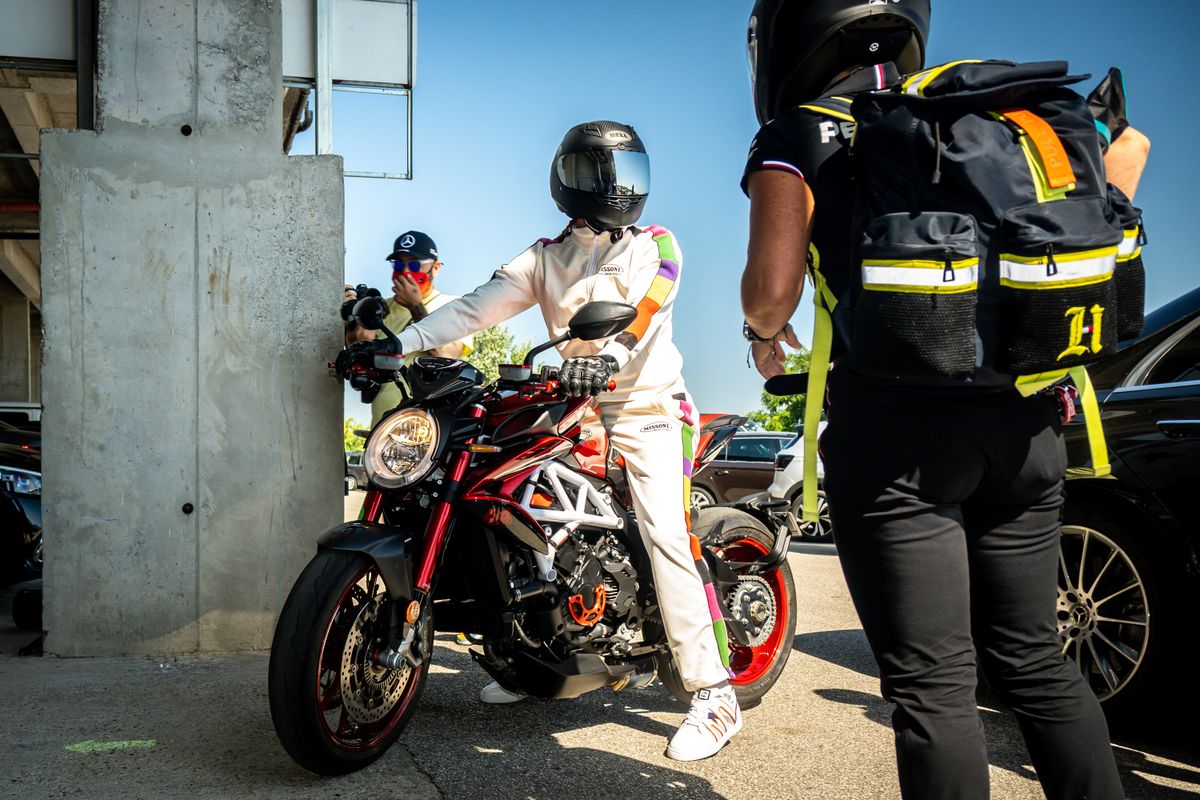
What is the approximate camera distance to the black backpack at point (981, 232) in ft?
6.09

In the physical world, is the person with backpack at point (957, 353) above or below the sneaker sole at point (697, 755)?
above

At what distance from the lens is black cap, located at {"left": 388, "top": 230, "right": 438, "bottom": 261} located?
5.92 metres

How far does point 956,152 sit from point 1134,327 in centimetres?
56

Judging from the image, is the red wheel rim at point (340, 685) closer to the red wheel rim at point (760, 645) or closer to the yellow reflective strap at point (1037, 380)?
the red wheel rim at point (760, 645)

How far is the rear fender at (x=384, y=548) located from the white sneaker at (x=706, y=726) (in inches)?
42.4

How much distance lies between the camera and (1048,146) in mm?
1922

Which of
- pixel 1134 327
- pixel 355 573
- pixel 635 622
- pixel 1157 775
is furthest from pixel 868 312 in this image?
pixel 1157 775

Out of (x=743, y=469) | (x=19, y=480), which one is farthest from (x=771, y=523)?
(x=743, y=469)

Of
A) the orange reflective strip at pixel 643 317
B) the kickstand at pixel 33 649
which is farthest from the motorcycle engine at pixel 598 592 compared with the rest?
the kickstand at pixel 33 649

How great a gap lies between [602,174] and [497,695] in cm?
204

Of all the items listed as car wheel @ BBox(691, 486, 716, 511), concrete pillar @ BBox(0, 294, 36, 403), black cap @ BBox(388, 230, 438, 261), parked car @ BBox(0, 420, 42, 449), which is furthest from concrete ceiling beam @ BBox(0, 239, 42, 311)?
black cap @ BBox(388, 230, 438, 261)

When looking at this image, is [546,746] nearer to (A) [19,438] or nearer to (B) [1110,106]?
(B) [1110,106]

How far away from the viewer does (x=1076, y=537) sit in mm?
4027

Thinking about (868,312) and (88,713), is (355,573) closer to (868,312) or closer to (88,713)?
(88,713)
